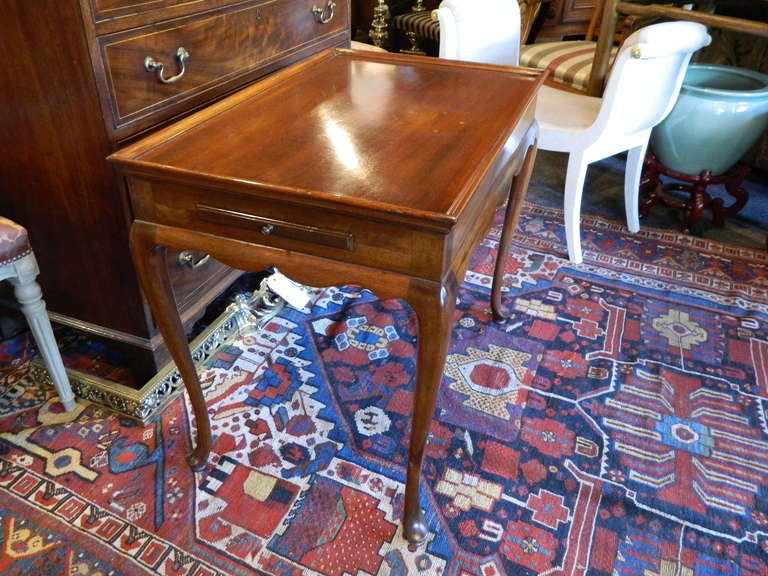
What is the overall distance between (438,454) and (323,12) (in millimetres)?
1427

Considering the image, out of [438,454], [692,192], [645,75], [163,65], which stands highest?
[163,65]

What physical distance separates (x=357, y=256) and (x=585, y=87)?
7.41 feet

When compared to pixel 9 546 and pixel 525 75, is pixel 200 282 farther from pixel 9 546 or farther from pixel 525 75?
pixel 525 75

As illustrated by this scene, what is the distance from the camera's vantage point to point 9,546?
1290mm

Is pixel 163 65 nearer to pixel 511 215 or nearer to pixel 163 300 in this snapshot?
pixel 163 300

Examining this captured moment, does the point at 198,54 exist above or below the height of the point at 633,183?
above

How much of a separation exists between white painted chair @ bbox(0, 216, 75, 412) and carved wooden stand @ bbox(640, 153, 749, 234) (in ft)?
8.19

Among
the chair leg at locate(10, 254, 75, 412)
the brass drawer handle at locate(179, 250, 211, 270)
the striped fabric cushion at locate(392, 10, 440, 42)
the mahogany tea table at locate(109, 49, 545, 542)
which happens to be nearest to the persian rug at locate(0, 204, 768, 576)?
the chair leg at locate(10, 254, 75, 412)

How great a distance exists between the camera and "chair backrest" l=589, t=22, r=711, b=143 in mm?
1932

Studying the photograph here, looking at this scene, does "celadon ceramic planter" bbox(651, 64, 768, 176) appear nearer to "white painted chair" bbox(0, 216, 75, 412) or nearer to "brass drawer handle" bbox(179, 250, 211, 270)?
"brass drawer handle" bbox(179, 250, 211, 270)

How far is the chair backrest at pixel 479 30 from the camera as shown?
2.13 m

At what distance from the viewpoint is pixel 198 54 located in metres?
1.41

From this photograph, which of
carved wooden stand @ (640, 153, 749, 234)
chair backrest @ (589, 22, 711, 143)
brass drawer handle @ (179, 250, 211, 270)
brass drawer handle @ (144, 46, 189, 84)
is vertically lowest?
carved wooden stand @ (640, 153, 749, 234)

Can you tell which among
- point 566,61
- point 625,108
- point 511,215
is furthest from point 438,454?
point 566,61
